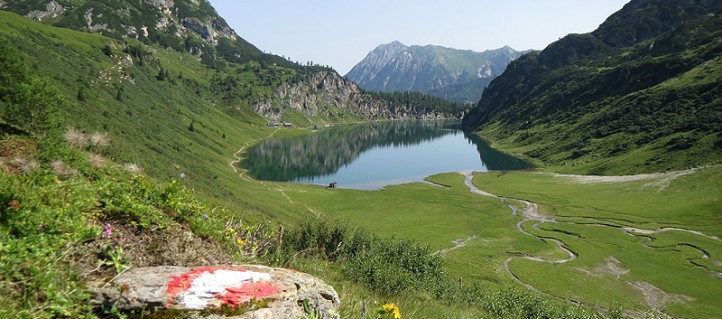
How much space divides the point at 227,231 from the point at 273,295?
169 inches

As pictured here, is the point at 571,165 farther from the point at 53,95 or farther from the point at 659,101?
the point at 53,95

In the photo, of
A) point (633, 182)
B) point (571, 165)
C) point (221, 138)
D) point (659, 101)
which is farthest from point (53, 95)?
point (659, 101)

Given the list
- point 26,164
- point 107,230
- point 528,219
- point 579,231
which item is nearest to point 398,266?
point 26,164

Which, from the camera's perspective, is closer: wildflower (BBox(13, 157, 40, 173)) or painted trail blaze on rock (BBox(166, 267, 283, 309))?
painted trail blaze on rock (BBox(166, 267, 283, 309))

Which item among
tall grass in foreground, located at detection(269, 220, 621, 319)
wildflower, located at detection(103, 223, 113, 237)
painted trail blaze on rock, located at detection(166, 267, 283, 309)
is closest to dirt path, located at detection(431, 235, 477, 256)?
tall grass in foreground, located at detection(269, 220, 621, 319)

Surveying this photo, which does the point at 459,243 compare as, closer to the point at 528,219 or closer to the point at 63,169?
the point at 528,219

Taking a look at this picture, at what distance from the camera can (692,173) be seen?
371ft

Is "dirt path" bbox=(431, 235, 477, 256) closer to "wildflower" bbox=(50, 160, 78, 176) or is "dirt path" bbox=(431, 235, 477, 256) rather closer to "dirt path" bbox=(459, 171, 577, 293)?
"dirt path" bbox=(459, 171, 577, 293)

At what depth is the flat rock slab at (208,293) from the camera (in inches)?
204

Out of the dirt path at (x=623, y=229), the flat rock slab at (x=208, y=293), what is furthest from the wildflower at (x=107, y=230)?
the dirt path at (x=623, y=229)

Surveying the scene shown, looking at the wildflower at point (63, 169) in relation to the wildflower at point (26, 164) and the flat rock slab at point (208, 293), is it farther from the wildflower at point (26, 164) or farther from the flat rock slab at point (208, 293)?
the flat rock slab at point (208, 293)

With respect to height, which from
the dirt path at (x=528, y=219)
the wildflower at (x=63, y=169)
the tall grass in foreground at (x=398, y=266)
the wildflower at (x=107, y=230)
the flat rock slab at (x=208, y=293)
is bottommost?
the dirt path at (x=528, y=219)

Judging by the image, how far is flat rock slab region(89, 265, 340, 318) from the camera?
17.0 feet

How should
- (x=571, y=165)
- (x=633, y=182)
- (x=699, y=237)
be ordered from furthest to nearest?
(x=571, y=165) → (x=633, y=182) → (x=699, y=237)
